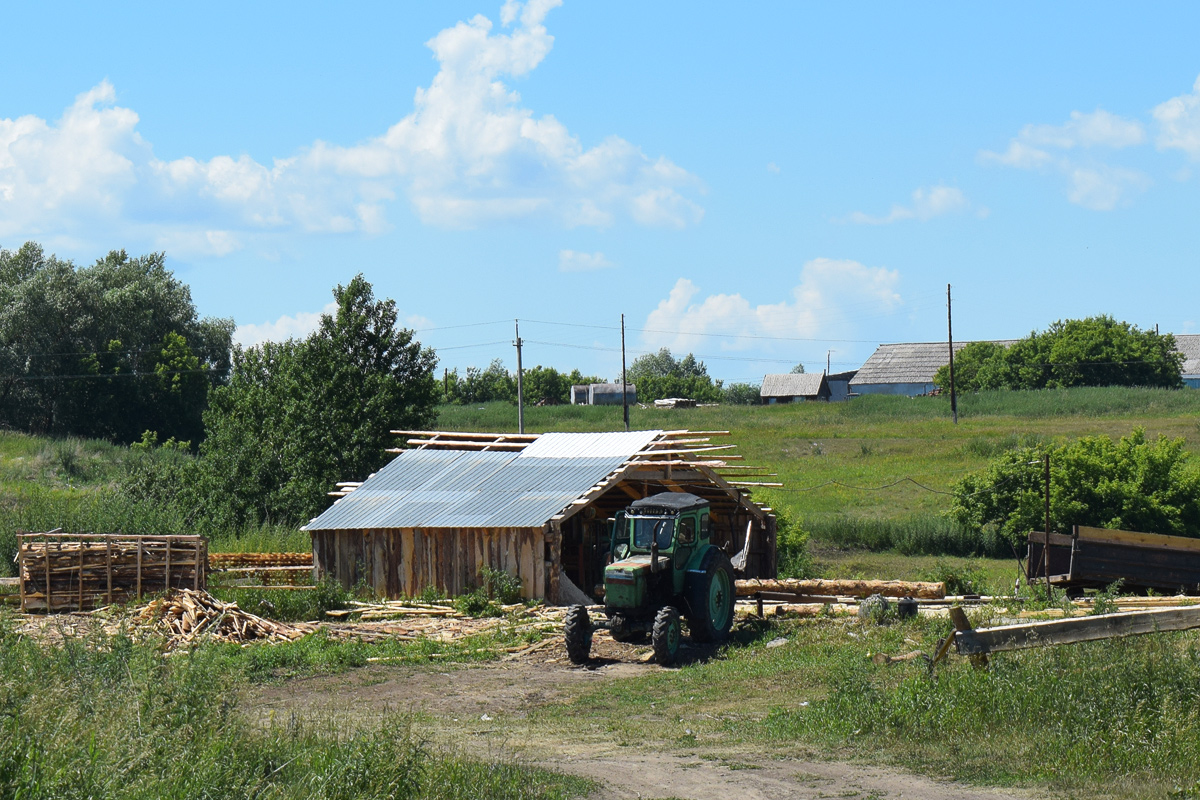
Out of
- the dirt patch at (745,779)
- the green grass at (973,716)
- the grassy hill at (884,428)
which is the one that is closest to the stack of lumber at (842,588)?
the green grass at (973,716)

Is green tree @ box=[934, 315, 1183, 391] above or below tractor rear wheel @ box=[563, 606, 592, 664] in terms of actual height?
above

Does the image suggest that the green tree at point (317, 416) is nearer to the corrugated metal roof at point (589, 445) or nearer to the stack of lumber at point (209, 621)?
the corrugated metal roof at point (589, 445)

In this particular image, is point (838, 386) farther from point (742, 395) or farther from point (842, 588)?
point (842, 588)

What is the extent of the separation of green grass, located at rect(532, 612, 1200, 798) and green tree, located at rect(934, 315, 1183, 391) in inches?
2796

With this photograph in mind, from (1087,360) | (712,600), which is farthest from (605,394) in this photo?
(712,600)

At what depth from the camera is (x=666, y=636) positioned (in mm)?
16750

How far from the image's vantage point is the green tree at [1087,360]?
80688mm

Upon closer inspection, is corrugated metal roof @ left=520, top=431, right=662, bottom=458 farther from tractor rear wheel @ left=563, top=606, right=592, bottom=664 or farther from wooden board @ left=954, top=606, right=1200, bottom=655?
wooden board @ left=954, top=606, right=1200, bottom=655

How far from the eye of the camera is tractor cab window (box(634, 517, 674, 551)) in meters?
17.9

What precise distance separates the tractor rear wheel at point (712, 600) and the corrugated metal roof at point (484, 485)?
552 centimetres

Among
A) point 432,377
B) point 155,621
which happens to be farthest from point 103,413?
point 155,621

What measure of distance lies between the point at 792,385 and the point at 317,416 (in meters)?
70.1

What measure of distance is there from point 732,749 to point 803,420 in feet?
189

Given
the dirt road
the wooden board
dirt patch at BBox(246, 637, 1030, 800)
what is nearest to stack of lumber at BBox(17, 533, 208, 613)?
dirt patch at BBox(246, 637, 1030, 800)
